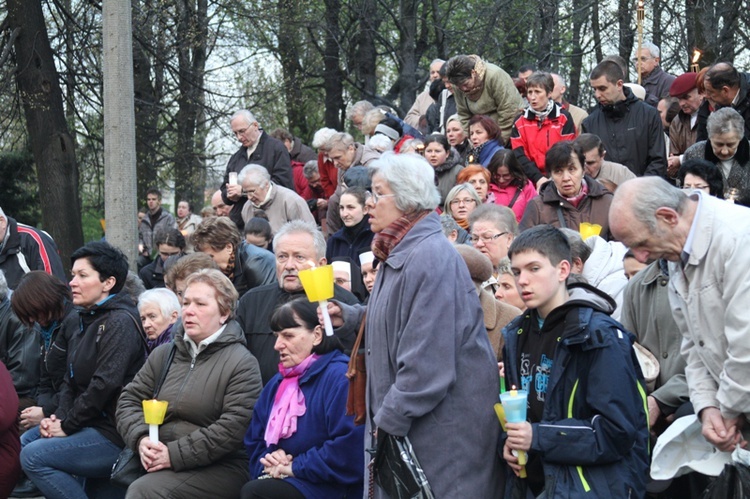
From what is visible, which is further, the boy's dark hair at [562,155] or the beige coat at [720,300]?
the boy's dark hair at [562,155]

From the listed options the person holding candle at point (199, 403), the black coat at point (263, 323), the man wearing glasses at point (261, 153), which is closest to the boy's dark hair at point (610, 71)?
the man wearing glasses at point (261, 153)

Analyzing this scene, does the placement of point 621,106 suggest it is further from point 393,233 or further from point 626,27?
point 626,27

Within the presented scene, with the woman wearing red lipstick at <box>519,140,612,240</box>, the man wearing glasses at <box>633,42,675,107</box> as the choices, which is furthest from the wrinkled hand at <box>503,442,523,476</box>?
the man wearing glasses at <box>633,42,675,107</box>

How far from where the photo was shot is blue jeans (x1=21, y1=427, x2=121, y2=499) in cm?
621

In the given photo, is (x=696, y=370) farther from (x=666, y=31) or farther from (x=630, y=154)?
(x=666, y=31)

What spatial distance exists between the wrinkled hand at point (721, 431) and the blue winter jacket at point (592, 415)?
0.81 feet

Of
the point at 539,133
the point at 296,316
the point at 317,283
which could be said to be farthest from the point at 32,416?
the point at 539,133

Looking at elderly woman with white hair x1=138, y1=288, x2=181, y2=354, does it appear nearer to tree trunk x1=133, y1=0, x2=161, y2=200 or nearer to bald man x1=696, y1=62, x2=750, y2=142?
bald man x1=696, y1=62, x2=750, y2=142

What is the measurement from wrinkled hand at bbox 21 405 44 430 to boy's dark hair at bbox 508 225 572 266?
406 cm

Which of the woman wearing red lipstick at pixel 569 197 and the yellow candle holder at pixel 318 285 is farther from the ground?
the woman wearing red lipstick at pixel 569 197

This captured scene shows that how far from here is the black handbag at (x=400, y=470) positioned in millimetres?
4008

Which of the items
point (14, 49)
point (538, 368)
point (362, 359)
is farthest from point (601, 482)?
point (14, 49)

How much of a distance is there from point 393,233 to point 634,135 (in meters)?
5.15

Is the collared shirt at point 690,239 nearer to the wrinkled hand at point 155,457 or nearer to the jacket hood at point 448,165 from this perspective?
the wrinkled hand at point 155,457
